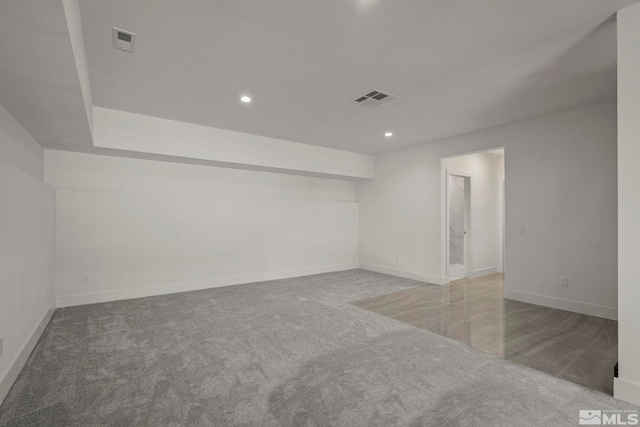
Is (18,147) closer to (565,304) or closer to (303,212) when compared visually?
(303,212)

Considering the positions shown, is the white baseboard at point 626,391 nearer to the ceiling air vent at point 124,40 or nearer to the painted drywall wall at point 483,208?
the ceiling air vent at point 124,40

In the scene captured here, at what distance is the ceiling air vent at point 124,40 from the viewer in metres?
2.43

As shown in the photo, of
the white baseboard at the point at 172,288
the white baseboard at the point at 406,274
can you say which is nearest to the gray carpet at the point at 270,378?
the white baseboard at the point at 172,288

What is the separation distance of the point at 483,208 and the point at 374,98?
15.0 ft

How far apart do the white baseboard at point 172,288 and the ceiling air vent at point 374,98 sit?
3.82 metres

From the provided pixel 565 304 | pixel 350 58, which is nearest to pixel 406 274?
pixel 565 304

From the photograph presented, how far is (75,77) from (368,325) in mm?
3635

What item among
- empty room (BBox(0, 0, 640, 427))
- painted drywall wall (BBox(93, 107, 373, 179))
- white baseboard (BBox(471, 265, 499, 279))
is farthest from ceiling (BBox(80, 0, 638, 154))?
white baseboard (BBox(471, 265, 499, 279))

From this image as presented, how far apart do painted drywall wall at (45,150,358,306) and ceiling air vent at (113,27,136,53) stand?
108 inches

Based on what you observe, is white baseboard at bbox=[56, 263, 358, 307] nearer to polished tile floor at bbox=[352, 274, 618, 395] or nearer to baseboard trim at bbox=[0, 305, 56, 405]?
baseboard trim at bbox=[0, 305, 56, 405]

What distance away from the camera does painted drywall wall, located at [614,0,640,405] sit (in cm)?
212

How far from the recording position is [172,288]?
515 cm

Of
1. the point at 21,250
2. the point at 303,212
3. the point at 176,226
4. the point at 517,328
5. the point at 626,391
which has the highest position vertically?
the point at 303,212

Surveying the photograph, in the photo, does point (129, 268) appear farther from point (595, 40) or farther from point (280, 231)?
point (595, 40)
